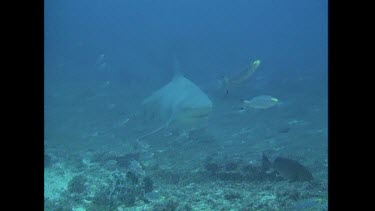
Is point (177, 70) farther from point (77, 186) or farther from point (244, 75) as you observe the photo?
point (77, 186)

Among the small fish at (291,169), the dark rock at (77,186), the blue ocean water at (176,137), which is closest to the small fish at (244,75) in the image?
the blue ocean water at (176,137)

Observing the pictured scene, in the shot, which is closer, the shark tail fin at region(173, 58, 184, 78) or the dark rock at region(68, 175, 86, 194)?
the dark rock at region(68, 175, 86, 194)

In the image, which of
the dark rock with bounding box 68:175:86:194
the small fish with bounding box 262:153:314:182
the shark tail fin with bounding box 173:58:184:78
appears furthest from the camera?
the shark tail fin with bounding box 173:58:184:78

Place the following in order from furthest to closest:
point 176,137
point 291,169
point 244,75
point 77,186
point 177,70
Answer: point 176,137, point 244,75, point 177,70, point 77,186, point 291,169

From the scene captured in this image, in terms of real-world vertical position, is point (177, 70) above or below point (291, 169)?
above

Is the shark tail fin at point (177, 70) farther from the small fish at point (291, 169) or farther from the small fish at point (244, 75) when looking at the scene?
the small fish at point (291, 169)

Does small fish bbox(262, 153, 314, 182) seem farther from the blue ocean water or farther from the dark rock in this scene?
the dark rock

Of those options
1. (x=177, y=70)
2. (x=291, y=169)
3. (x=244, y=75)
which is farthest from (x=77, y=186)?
(x=244, y=75)

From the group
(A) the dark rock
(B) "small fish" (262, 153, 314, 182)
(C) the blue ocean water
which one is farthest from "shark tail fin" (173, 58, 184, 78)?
(B) "small fish" (262, 153, 314, 182)

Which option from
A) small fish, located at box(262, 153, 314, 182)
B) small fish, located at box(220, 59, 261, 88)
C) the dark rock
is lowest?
the dark rock
